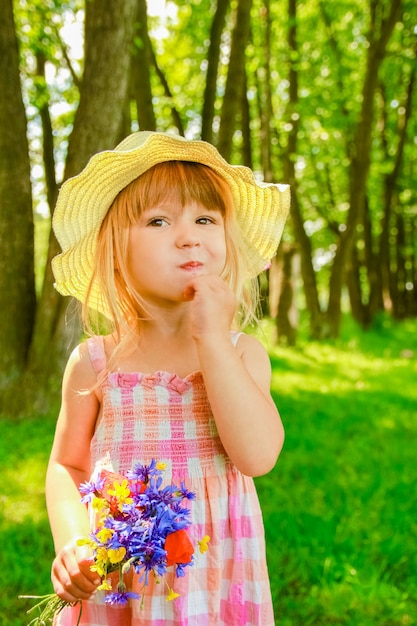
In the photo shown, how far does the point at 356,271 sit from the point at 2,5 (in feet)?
49.4

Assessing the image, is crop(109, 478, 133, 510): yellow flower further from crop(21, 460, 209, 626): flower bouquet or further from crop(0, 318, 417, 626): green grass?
crop(0, 318, 417, 626): green grass

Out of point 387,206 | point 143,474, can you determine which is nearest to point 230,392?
point 143,474

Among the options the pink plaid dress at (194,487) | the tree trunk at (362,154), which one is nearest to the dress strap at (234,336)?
the pink plaid dress at (194,487)

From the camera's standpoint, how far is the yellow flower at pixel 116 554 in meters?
1.38

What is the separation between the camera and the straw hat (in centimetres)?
198

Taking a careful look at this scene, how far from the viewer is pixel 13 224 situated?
19.7 ft

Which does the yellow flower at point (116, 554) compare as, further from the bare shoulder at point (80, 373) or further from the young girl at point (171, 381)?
the bare shoulder at point (80, 373)

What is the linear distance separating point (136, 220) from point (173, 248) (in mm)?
161

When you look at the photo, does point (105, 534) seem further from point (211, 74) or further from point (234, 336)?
point (211, 74)

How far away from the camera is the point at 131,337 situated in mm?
2004

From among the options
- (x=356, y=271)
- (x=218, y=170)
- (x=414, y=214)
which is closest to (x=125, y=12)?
(x=218, y=170)

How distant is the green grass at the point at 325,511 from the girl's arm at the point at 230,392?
1.79 metres

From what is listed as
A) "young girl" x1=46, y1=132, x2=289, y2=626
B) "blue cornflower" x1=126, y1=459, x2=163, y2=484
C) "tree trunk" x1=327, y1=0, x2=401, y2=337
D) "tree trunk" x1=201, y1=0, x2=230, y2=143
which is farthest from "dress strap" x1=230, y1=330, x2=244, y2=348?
"tree trunk" x1=327, y1=0, x2=401, y2=337

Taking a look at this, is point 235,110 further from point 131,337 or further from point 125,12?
point 131,337
